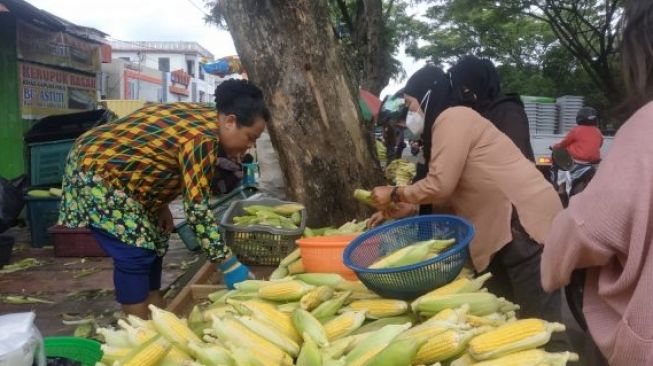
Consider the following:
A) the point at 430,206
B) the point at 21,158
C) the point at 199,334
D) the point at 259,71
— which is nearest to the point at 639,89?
the point at 199,334

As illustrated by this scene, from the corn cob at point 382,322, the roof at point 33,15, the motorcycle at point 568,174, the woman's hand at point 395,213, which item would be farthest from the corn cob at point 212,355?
the roof at point 33,15

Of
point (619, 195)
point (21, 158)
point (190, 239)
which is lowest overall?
point (190, 239)

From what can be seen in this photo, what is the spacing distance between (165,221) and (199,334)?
162cm

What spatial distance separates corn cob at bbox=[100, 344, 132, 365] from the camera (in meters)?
2.14

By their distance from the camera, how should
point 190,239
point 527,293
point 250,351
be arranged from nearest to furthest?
point 250,351 < point 527,293 < point 190,239

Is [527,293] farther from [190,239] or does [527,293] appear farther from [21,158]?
[21,158]

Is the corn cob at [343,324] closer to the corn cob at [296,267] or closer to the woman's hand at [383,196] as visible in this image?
the corn cob at [296,267]

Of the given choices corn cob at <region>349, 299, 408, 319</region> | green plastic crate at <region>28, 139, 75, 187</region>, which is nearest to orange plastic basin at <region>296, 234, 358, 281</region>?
corn cob at <region>349, 299, 408, 319</region>

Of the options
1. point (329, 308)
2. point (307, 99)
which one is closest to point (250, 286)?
point (329, 308)

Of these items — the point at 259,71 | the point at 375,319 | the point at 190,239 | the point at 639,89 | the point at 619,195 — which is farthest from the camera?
the point at 190,239

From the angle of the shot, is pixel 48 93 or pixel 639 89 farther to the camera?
pixel 48 93

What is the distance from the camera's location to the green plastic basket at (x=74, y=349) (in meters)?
2.12

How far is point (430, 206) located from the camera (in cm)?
364

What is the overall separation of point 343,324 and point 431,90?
5.54ft
